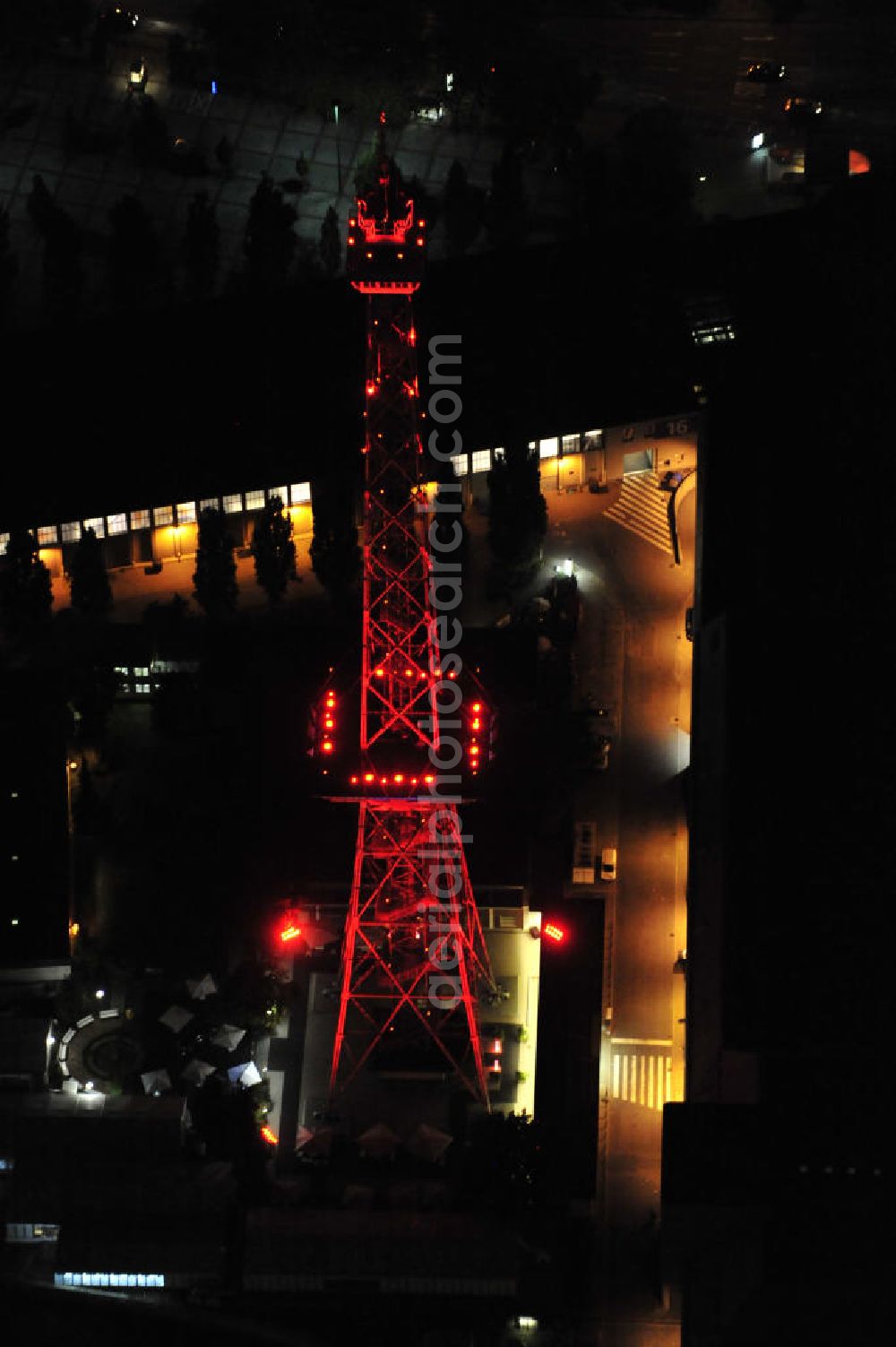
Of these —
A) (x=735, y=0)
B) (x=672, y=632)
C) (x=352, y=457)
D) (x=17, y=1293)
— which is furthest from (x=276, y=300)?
(x=17, y=1293)

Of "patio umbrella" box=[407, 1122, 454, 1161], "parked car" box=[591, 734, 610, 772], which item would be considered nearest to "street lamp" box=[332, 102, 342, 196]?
"parked car" box=[591, 734, 610, 772]

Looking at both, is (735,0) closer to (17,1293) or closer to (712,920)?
(712,920)

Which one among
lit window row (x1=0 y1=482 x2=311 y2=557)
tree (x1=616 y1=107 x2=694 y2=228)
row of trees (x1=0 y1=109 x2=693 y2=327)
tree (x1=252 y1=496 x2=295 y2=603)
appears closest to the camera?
tree (x1=252 y1=496 x2=295 y2=603)

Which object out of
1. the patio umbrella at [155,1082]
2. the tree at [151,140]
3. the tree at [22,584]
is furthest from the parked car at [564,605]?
the tree at [151,140]

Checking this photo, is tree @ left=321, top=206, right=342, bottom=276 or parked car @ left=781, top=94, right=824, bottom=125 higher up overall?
parked car @ left=781, top=94, right=824, bottom=125

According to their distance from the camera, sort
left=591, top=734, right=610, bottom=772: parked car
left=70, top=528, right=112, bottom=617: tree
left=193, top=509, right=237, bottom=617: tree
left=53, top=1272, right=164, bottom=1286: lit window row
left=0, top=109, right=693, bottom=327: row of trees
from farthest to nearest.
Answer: left=0, top=109, right=693, bottom=327: row of trees → left=193, top=509, right=237, bottom=617: tree → left=70, top=528, right=112, bottom=617: tree → left=591, top=734, right=610, bottom=772: parked car → left=53, top=1272, right=164, bottom=1286: lit window row

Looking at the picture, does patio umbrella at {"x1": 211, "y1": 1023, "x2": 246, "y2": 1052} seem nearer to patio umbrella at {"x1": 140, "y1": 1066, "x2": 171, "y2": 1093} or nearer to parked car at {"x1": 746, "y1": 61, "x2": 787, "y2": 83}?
patio umbrella at {"x1": 140, "y1": 1066, "x2": 171, "y2": 1093}

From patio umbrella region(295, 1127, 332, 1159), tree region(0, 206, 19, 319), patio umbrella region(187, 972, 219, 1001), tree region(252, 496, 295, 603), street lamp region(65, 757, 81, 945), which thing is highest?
tree region(0, 206, 19, 319)
